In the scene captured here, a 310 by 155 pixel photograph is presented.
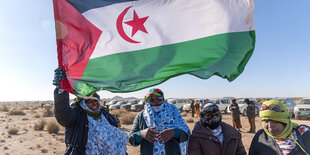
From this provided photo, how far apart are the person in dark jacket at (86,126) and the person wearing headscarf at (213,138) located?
3.60 ft

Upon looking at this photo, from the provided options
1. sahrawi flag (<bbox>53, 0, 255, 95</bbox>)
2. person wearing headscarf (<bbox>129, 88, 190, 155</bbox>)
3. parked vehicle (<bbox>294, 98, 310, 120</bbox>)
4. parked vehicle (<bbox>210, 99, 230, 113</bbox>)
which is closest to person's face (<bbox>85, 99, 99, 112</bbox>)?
sahrawi flag (<bbox>53, 0, 255, 95</bbox>)

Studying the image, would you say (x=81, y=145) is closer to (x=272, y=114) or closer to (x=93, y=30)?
(x=93, y=30)

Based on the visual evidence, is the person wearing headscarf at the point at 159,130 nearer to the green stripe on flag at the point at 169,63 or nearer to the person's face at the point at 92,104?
the green stripe on flag at the point at 169,63

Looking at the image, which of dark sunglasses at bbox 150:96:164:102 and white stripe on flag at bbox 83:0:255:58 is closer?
white stripe on flag at bbox 83:0:255:58

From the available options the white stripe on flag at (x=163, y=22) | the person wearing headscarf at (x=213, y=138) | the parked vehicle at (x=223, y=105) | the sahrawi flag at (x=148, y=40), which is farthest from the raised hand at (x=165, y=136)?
the parked vehicle at (x=223, y=105)

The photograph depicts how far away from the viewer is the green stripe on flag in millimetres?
2598

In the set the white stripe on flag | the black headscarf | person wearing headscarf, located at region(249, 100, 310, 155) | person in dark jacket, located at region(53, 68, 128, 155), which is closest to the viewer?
person wearing headscarf, located at region(249, 100, 310, 155)

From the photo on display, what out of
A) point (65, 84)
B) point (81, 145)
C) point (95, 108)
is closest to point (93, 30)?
point (65, 84)

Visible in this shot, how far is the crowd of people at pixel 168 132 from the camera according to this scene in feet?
7.48

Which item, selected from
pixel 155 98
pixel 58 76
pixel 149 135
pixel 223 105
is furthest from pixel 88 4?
pixel 223 105

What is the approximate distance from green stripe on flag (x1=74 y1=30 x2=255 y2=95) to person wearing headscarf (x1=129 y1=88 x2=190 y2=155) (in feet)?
1.28

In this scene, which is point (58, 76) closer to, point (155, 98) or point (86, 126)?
point (86, 126)

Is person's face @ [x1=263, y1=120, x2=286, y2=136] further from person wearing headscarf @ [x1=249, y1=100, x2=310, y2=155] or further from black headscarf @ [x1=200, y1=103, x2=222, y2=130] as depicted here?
black headscarf @ [x1=200, y1=103, x2=222, y2=130]

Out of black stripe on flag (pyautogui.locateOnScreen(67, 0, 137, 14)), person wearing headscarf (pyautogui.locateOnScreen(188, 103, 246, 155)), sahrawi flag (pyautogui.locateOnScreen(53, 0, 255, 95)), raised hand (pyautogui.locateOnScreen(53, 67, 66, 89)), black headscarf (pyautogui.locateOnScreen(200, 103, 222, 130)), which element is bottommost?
person wearing headscarf (pyautogui.locateOnScreen(188, 103, 246, 155))
